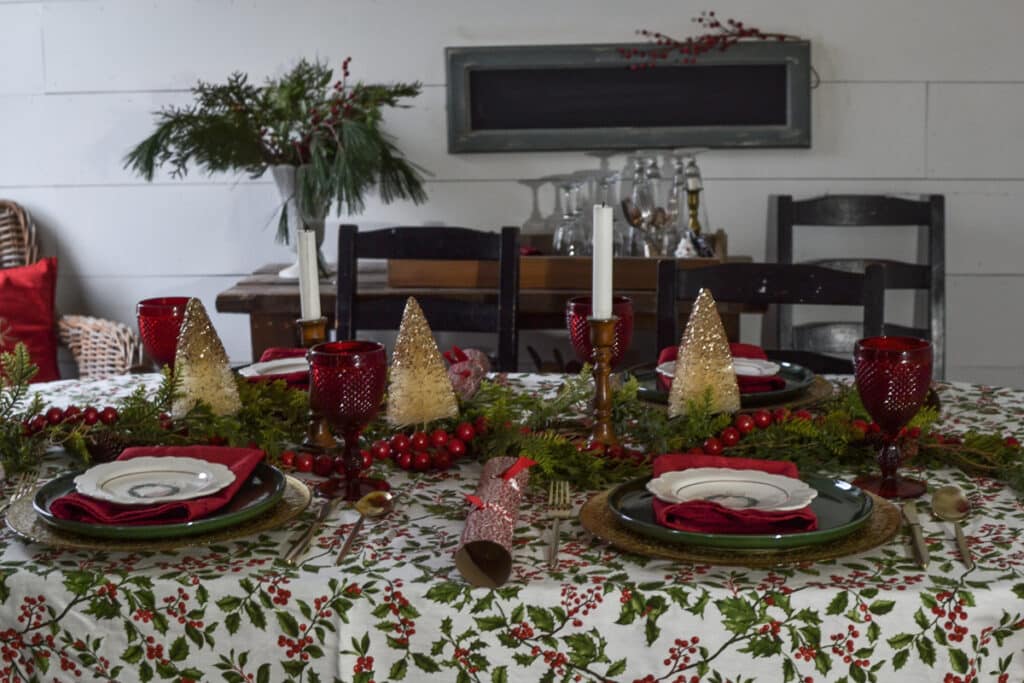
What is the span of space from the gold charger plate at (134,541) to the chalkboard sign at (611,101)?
1.92 meters

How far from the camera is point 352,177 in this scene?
8.80 ft

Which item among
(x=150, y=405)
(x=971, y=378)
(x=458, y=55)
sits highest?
(x=458, y=55)

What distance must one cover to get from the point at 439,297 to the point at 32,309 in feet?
3.89

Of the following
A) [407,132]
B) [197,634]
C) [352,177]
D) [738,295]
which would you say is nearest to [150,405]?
[197,634]

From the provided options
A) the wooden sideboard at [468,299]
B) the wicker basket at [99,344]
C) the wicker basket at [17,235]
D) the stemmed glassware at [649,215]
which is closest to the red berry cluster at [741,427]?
the wooden sideboard at [468,299]

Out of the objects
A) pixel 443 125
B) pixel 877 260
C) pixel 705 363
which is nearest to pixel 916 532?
pixel 705 363

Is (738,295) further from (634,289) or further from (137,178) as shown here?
(137,178)

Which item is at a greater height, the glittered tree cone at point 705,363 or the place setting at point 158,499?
the glittered tree cone at point 705,363

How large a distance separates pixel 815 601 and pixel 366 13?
232 centimetres

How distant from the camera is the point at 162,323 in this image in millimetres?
1617

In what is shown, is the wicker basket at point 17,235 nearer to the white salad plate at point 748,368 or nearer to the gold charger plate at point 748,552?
the white salad plate at point 748,368

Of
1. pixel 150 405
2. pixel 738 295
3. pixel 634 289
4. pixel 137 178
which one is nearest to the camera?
pixel 150 405

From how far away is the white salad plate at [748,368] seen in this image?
1619mm

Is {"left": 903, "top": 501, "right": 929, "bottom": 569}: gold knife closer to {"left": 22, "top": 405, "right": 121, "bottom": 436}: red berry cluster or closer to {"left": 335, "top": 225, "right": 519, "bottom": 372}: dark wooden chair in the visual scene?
{"left": 22, "top": 405, "right": 121, "bottom": 436}: red berry cluster
